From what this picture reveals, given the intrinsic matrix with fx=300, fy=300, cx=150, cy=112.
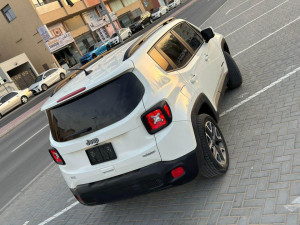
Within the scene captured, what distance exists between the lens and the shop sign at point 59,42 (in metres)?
34.6

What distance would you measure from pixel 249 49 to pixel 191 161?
6.28 metres

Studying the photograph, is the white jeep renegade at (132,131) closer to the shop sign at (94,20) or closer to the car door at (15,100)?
the car door at (15,100)

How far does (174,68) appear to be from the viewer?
12.5ft

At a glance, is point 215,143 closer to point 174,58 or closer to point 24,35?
point 174,58

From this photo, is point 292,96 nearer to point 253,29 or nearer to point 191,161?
point 191,161

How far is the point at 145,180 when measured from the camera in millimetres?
3242

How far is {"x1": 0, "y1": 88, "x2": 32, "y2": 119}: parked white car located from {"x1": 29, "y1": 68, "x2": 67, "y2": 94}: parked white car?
0.94 m

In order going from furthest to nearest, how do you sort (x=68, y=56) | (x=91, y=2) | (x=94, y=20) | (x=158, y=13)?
1. (x=94, y=20)
2. (x=91, y=2)
3. (x=158, y=13)
4. (x=68, y=56)

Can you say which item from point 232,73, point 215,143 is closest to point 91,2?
point 232,73

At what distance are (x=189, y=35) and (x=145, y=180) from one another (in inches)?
104

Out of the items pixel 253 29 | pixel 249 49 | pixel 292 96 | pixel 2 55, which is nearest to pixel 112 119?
pixel 292 96

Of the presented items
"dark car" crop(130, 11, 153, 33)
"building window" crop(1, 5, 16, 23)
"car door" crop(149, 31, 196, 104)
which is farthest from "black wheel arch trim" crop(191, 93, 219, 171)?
"building window" crop(1, 5, 16, 23)

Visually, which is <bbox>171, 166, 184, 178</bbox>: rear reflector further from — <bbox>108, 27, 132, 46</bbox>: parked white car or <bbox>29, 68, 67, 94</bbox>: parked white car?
<bbox>108, 27, 132, 46</bbox>: parked white car

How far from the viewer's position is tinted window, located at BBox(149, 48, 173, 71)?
360 centimetres
